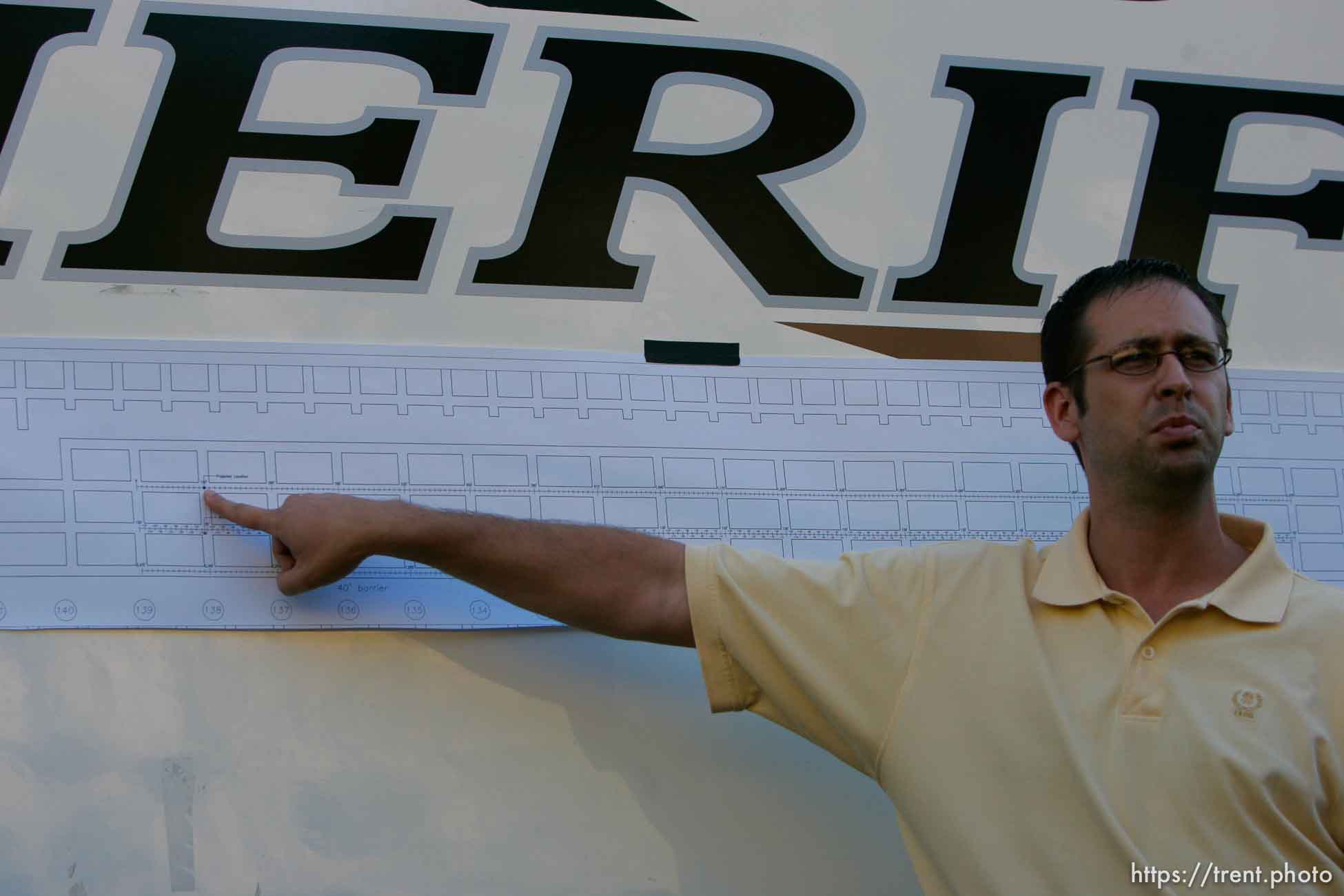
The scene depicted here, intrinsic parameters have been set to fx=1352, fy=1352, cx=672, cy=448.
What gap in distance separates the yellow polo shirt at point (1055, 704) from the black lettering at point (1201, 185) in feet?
1.51

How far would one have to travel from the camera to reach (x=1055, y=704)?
1.24 m

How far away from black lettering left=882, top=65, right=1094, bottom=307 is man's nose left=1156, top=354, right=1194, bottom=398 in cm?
22

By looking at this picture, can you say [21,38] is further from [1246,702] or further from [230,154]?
[1246,702]

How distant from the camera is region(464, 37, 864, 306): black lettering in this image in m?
1.43

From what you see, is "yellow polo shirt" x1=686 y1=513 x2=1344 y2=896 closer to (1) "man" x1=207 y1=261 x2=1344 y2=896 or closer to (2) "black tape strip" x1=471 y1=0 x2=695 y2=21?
(1) "man" x1=207 y1=261 x2=1344 y2=896

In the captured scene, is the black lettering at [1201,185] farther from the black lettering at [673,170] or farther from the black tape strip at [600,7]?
the black tape strip at [600,7]

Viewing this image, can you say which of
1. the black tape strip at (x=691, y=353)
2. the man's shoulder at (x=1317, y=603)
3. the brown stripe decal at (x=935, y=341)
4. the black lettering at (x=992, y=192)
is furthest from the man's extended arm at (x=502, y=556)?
the man's shoulder at (x=1317, y=603)

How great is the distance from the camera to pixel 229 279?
1341 millimetres

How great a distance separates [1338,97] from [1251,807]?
38.3 inches

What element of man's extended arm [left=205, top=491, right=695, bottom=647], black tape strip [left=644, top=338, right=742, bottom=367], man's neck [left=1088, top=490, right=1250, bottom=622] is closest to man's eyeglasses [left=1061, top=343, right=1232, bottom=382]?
man's neck [left=1088, top=490, right=1250, bottom=622]

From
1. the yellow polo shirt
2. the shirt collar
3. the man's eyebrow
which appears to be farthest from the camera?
the man's eyebrow

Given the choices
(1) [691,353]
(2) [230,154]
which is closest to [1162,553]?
(1) [691,353]

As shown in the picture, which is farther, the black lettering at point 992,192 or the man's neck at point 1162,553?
the black lettering at point 992,192

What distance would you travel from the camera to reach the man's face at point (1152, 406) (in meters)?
1.34
